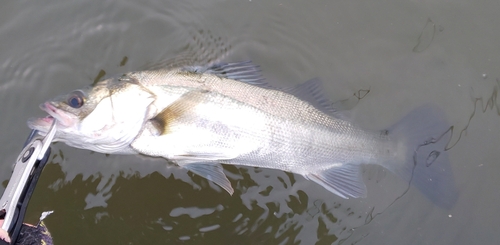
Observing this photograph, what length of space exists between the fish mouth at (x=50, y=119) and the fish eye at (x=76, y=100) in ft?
0.28

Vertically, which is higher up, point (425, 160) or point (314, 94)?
point (314, 94)

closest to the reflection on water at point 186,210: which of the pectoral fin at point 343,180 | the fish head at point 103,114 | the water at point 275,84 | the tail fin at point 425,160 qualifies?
the water at point 275,84

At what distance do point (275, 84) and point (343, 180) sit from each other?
1138 mm

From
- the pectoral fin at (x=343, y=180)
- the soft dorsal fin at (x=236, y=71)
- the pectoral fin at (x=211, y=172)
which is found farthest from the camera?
the pectoral fin at (x=343, y=180)

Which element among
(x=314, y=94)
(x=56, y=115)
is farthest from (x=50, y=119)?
(x=314, y=94)

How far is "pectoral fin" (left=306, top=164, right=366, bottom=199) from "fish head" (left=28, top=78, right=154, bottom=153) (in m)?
1.38

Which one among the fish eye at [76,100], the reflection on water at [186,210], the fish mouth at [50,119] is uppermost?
the fish eye at [76,100]

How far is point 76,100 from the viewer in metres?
2.63

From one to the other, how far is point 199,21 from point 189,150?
153 cm

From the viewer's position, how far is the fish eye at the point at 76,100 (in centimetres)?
262

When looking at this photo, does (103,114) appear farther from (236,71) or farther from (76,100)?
(236,71)

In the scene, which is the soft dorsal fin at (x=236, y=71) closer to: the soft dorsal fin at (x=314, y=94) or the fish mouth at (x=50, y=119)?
the soft dorsal fin at (x=314, y=94)

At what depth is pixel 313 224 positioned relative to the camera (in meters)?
3.45

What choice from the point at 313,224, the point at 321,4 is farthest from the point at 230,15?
the point at 313,224
